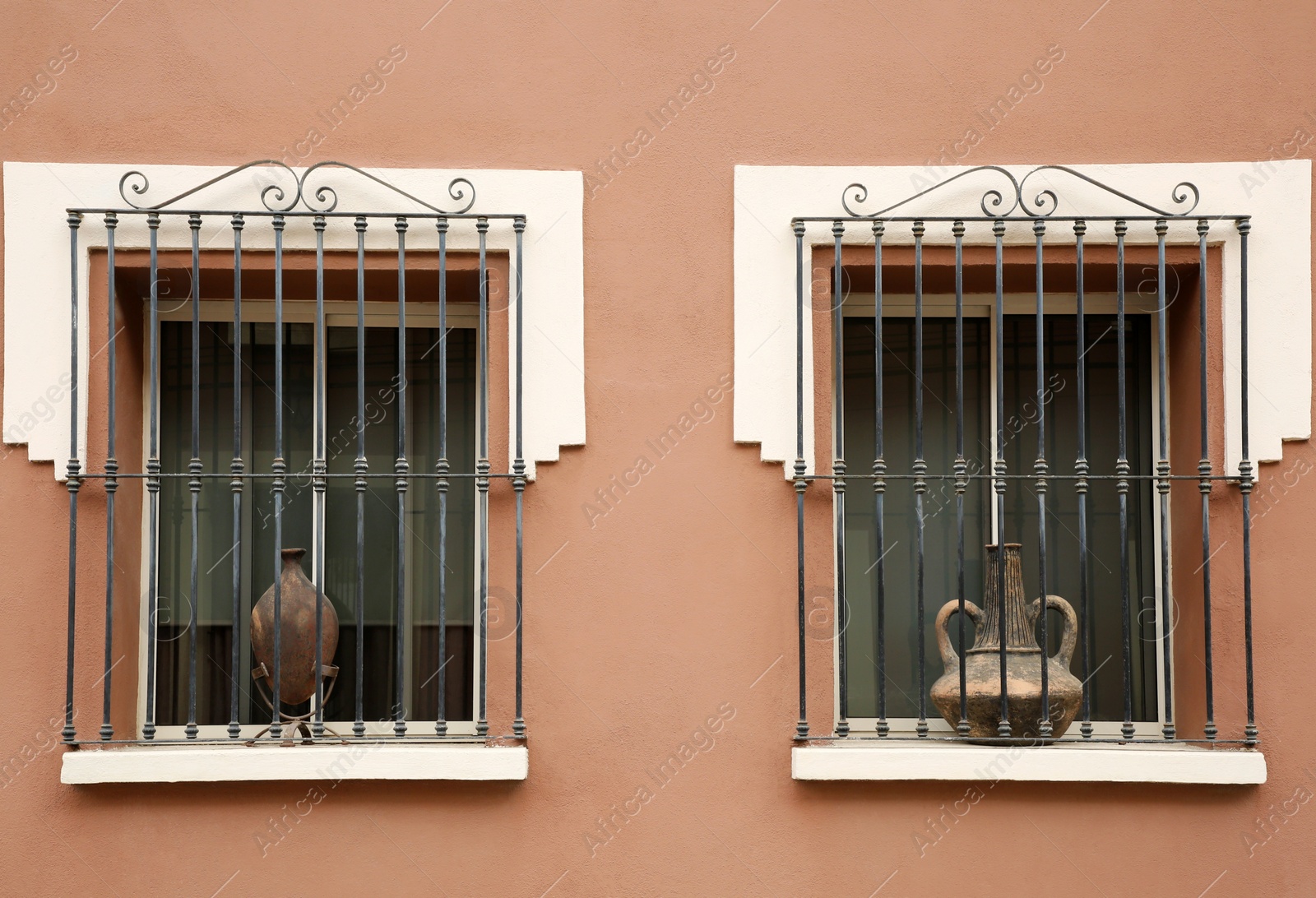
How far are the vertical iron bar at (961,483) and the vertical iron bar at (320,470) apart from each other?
188 centimetres

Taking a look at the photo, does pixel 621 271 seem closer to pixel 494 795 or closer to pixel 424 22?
pixel 424 22

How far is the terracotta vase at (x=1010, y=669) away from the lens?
3.84 m

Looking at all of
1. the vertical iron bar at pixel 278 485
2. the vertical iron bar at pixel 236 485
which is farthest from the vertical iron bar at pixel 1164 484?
the vertical iron bar at pixel 236 485

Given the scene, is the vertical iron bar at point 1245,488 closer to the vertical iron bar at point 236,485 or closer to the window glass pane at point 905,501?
the window glass pane at point 905,501

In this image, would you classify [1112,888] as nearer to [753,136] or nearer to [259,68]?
[753,136]

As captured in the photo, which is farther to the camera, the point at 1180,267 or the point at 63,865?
the point at 1180,267

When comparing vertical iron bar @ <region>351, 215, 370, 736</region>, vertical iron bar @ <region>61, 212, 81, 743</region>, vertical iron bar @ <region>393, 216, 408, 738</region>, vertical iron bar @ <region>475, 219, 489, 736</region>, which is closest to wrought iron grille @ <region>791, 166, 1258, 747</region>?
vertical iron bar @ <region>475, 219, 489, 736</region>

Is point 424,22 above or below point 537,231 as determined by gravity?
above

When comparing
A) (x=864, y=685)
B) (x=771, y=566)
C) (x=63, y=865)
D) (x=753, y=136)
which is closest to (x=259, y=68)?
(x=753, y=136)

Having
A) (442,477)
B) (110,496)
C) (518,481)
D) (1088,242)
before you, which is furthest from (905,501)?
(110,496)

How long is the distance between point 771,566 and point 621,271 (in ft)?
3.35

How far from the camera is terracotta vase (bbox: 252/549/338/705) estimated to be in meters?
3.88

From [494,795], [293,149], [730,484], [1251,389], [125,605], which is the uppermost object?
[293,149]

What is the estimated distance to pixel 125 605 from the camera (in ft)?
13.2
